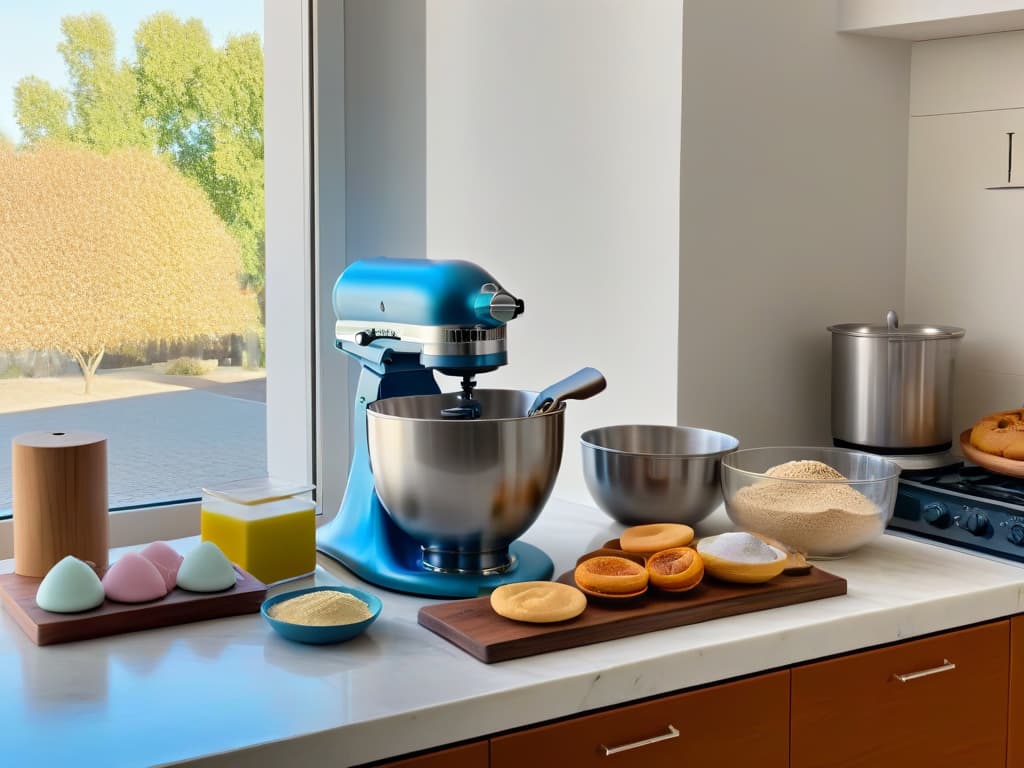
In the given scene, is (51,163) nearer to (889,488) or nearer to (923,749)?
(889,488)

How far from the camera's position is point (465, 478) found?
129cm

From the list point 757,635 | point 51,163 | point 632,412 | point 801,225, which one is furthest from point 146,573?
point 801,225

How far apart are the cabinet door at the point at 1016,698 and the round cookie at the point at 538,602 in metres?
0.58

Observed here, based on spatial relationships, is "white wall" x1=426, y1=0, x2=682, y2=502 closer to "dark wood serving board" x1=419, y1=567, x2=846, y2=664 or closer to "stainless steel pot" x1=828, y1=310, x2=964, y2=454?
"stainless steel pot" x1=828, y1=310, x2=964, y2=454

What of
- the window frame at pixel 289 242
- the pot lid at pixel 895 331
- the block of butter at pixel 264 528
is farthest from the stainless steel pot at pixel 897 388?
the window frame at pixel 289 242

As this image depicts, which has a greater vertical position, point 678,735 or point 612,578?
point 612,578

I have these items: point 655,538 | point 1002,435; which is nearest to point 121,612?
point 655,538

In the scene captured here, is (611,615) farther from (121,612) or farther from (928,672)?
(121,612)

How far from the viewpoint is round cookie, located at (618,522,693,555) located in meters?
1.38

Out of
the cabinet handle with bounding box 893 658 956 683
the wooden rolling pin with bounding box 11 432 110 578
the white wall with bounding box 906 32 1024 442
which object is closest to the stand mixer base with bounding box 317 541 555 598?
the wooden rolling pin with bounding box 11 432 110 578

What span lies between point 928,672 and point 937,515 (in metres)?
0.30

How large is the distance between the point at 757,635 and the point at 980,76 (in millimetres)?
1155

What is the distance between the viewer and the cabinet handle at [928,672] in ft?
4.27

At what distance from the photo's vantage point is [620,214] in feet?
5.98
